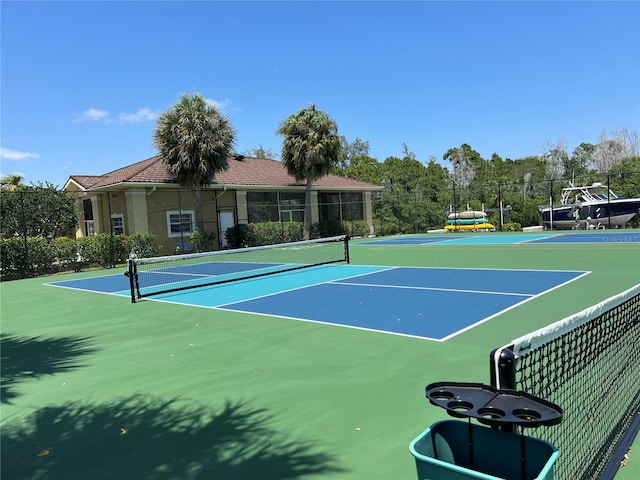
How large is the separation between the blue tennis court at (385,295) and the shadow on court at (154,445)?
11.0 ft

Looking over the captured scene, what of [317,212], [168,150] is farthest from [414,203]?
[168,150]

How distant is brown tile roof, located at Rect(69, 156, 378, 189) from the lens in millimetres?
24953

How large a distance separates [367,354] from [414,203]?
3086 centimetres

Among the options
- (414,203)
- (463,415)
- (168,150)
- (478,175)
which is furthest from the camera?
(478,175)

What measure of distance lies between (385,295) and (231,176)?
68.5 ft

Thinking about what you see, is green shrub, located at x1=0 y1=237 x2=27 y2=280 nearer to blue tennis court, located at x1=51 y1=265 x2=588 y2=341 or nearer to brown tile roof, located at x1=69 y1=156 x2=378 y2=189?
blue tennis court, located at x1=51 y1=265 x2=588 y2=341

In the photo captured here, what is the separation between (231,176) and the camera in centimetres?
2902

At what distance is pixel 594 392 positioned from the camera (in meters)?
4.22

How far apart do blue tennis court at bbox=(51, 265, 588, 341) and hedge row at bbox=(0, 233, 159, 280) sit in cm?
389

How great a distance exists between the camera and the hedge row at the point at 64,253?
57.4 feet

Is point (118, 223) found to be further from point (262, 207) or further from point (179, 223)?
point (262, 207)

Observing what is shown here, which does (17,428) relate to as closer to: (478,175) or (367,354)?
(367,354)

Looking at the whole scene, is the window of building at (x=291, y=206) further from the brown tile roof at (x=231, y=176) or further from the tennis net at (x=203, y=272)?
the tennis net at (x=203, y=272)

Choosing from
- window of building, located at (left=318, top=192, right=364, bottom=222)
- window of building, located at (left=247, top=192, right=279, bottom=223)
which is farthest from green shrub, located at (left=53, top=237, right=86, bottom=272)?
window of building, located at (left=318, top=192, right=364, bottom=222)
